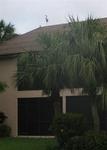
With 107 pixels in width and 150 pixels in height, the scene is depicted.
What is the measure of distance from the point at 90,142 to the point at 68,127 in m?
2.43

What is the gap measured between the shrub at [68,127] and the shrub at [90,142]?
1183 millimetres

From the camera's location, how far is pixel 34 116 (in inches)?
1358

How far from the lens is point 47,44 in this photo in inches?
951

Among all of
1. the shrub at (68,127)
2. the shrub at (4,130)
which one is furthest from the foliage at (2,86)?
the shrub at (68,127)

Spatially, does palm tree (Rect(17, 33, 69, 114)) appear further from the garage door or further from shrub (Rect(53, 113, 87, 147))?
the garage door

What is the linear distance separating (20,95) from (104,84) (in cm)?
1384

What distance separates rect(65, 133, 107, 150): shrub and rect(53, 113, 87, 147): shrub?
1.18m

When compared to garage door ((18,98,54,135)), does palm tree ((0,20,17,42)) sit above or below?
above

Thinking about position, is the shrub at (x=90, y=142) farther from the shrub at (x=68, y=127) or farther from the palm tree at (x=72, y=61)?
the palm tree at (x=72, y=61)

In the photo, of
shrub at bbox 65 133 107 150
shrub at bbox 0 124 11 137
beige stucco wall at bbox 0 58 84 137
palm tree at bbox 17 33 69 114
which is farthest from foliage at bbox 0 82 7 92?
shrub at bbox 65 133 107 150

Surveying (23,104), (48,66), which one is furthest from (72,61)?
(23,104)

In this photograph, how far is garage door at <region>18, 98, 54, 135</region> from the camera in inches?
1331

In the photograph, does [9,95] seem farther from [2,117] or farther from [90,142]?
[90,142]

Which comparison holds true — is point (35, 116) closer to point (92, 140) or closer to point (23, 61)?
point (23, 61)
